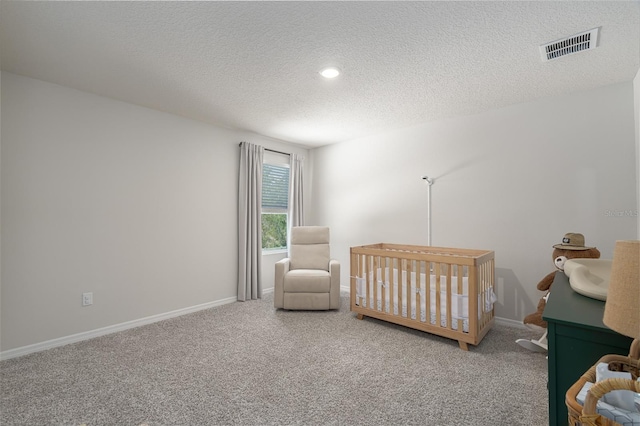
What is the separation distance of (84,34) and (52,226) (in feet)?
5.30

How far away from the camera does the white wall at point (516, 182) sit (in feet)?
8.30

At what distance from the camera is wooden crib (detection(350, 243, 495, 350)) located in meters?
2.42

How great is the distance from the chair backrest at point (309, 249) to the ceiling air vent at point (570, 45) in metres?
2.80

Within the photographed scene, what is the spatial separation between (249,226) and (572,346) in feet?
11.2

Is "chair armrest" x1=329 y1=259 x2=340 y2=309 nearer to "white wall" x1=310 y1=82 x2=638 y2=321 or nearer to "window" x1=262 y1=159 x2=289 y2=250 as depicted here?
"white wall" x1=310 y1=82 x2=638 y2=321

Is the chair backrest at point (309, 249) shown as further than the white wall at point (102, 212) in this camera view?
Yes

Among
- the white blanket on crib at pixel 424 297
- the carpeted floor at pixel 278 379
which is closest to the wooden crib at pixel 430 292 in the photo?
the white blanket on crib at pixel 424 297

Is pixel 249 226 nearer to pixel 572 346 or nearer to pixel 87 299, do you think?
pixel 87 299

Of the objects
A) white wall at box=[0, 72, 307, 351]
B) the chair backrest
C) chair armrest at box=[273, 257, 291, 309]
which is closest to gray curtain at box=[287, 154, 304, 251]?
the chair backrest

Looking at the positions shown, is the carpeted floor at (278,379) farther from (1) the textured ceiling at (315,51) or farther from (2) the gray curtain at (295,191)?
(1) the textured ceiling at (315,51)

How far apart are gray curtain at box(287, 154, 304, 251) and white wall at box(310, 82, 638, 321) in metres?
1.07

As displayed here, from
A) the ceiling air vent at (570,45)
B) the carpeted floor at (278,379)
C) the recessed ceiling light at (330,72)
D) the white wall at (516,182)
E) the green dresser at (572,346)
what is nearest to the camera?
the green dresser at (572,346)

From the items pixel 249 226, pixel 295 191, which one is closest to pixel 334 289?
pixel 249 226

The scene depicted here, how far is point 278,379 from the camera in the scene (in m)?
1.96
